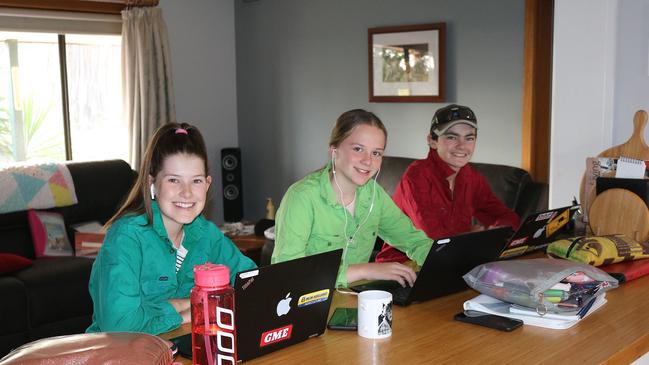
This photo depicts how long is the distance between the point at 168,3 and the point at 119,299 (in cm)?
476

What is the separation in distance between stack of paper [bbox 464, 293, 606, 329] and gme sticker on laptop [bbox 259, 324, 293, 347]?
539 mm

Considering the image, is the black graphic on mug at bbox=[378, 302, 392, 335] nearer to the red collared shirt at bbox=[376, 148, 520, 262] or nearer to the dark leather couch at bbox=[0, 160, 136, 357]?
the red collared shirt at bbox=[376, 148, 520, 262]

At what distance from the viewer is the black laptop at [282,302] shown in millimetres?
1620

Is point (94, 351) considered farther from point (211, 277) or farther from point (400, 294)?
point (400, 294)

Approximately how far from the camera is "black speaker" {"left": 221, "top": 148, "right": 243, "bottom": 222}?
21.5ft

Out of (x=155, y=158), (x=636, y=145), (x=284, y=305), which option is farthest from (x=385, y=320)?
(x=636, y=145)

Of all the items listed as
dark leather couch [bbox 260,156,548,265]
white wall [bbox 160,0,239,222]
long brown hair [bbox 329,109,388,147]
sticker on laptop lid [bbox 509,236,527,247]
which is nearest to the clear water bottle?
long brown hair [bbox 329,109,388,147]

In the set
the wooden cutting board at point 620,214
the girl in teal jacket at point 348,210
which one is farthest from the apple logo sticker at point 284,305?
the wooden cutting board at point 620,214

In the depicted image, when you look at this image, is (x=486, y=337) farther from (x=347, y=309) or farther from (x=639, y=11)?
(x=639, y=11)

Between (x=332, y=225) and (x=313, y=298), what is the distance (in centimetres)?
74

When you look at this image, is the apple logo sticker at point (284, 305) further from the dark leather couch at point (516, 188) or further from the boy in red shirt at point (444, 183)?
the dark leather couch at point (516, 188)

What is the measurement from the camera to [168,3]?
627 cm

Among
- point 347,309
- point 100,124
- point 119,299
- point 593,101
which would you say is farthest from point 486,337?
point 100,124

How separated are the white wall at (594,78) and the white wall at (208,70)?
11.8 feet
